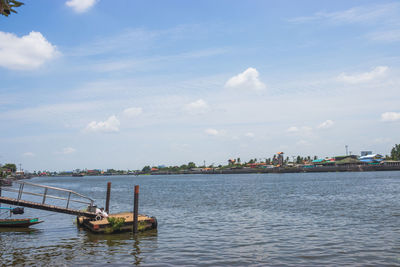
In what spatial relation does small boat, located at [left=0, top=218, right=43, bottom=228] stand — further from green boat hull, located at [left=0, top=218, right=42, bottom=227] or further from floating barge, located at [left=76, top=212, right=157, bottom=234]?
floating barge, located at [left=76, top=212, right=157, bottom=234]

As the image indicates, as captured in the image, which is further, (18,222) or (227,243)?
(18,222)

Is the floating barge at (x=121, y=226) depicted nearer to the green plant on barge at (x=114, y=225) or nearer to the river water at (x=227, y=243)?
the green plant on barge at (x=114, y=225)

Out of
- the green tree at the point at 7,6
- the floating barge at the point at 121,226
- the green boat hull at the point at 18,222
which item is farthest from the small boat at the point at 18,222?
the green tree at the point at 7,6

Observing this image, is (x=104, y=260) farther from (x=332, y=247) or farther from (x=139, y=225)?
(x=332, y=247)

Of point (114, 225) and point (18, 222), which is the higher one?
point (114, 225)

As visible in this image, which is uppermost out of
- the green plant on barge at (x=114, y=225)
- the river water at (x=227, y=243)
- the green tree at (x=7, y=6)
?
the green tree at (x=7, y=6)

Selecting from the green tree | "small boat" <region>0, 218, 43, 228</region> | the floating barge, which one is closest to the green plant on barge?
the floating barge

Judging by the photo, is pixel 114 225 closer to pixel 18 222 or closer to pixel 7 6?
pixel 18 222

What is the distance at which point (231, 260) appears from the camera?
19094 mm

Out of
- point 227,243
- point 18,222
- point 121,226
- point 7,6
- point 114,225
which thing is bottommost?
point 227,243

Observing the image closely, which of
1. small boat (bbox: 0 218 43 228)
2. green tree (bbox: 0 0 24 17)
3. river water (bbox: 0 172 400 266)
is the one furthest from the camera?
small boat (bbox: 0 218 43 228)

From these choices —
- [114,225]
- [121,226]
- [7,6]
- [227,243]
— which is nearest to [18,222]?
[114,225]

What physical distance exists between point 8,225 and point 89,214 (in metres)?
8.27

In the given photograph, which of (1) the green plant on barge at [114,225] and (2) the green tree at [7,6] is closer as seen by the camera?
(2) the green tree at [7,6]
